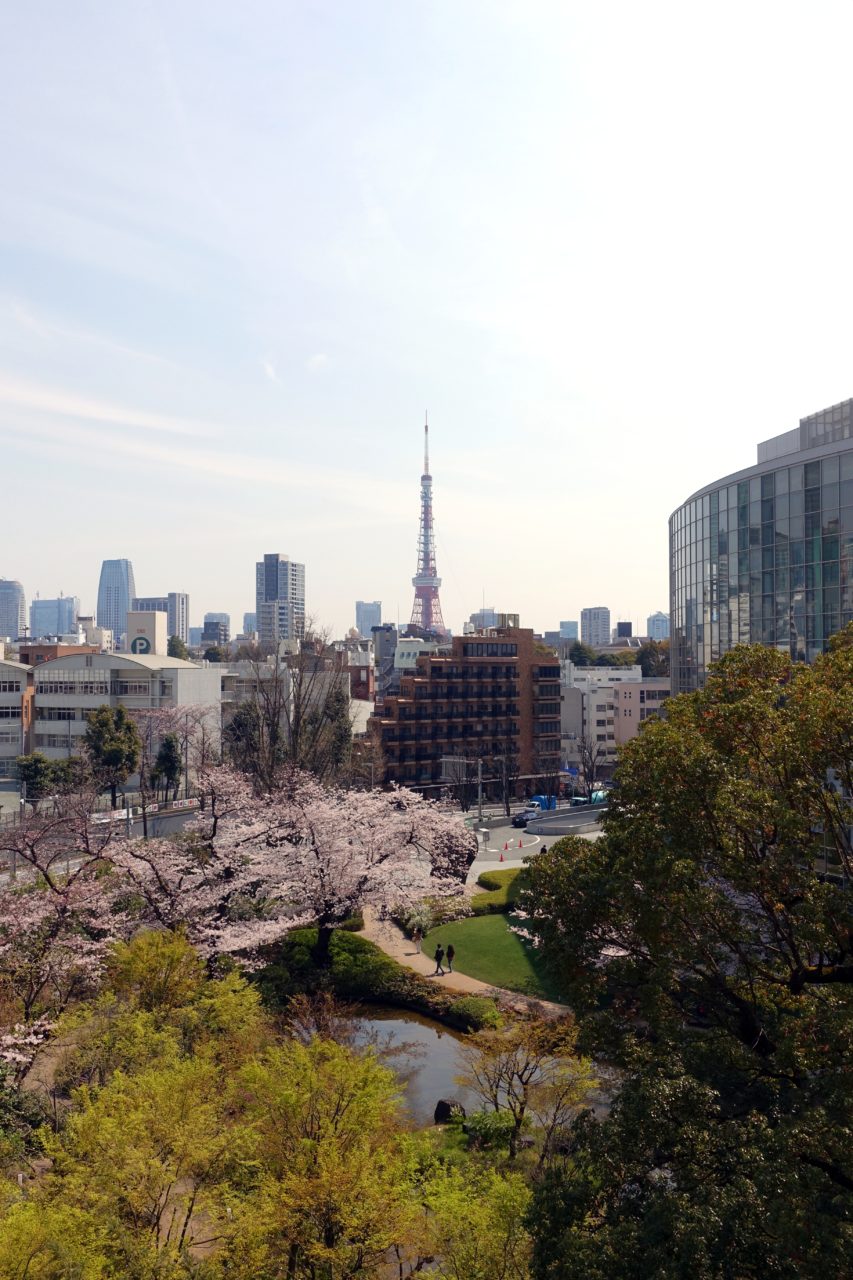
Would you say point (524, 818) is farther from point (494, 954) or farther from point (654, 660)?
point (654, 660)

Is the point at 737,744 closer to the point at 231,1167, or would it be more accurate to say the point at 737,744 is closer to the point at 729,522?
the point at 231,1167

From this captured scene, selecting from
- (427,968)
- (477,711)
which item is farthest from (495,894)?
(477,711)

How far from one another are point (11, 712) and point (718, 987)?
70.3 meters

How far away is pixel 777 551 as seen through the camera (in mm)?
37562

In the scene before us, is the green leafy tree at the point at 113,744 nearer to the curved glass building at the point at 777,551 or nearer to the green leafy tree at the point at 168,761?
the green leafy tree at the point at 168,761

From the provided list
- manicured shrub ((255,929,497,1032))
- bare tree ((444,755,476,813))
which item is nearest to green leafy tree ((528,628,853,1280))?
manicured shrub ((255,929,497,1032))

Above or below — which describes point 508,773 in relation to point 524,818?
above

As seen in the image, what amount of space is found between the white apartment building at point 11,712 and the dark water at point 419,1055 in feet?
168

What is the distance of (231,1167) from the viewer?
617 inches

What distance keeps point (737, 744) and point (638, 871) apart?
9.20ft

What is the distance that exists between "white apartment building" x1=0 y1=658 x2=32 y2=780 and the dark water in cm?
5134

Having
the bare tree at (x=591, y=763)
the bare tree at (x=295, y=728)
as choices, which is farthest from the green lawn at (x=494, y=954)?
the bare tree at (x=591, y=763)

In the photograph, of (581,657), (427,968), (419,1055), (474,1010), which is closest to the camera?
(419,1055)

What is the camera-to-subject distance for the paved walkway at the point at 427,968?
98.9ft
